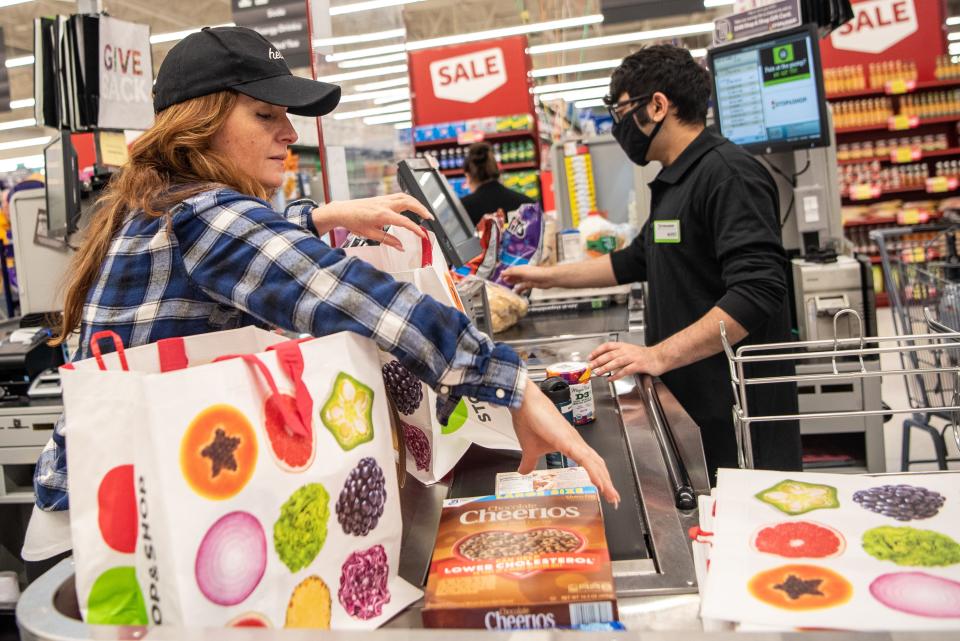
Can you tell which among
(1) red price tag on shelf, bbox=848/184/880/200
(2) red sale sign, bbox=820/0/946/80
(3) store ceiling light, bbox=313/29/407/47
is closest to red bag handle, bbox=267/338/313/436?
(3) store ceiling light, bbox=313/29/407/47

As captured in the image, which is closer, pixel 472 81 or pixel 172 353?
pixel 172 353

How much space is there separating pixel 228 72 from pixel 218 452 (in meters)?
0.69

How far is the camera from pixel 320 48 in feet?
9.91

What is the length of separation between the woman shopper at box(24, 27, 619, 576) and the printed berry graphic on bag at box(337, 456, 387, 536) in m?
0.14

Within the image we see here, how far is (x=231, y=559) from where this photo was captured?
0.80m

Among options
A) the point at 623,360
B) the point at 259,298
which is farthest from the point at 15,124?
the point at 259,298

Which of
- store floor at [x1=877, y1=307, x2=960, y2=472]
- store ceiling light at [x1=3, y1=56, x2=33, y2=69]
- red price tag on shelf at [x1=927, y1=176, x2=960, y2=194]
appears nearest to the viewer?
store floor at [x1=877, y1=307, x2=960, y2=472]

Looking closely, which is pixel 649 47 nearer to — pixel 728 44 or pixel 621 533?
pixel 728 44

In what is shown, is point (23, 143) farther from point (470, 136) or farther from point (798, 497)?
point (798, 497)

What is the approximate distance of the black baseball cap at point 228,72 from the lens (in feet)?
4.07

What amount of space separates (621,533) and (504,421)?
15.3 inches

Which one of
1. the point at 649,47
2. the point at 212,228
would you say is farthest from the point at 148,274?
the point at 649,47

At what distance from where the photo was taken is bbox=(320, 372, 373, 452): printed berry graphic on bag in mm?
909

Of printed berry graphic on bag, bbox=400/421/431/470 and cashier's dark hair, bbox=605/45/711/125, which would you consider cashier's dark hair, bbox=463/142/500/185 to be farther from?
printed berry graphic on bag, bbox=400/421/431/470
